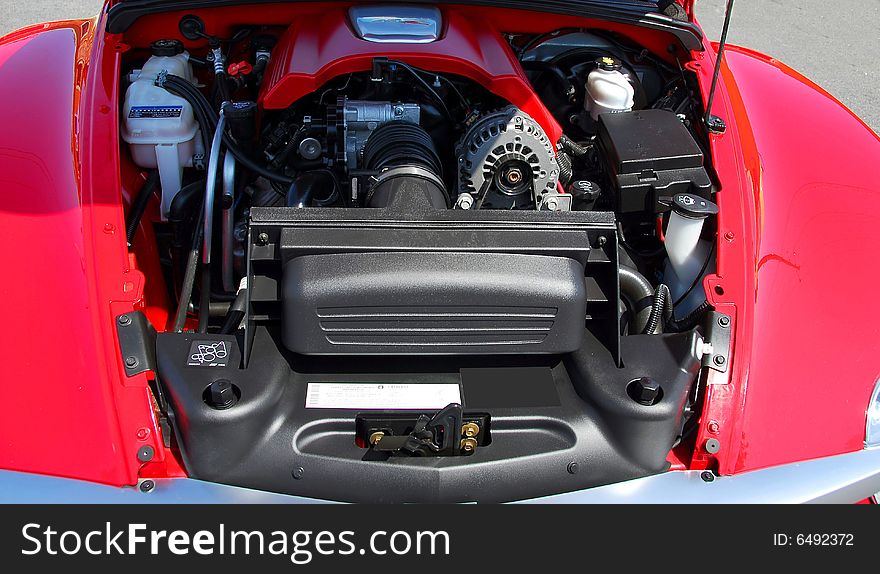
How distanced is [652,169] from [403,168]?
66cm

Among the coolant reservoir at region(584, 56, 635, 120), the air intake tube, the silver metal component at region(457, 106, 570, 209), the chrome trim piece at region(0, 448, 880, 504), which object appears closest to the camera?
the chrome trim piece at region(0, 448, 880, 504)

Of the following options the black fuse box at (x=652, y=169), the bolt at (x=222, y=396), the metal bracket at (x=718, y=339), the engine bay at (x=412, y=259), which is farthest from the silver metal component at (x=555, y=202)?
the bolt at (x=222, y=396)

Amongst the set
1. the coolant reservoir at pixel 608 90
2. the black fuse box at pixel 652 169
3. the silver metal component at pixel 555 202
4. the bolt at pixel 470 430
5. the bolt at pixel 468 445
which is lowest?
the bolt at pixel 468 445

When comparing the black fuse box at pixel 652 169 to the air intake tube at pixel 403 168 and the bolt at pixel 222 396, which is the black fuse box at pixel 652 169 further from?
the bolt at pixel 222 396

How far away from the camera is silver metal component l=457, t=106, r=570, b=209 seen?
2062mm

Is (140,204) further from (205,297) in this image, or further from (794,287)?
(794,287)

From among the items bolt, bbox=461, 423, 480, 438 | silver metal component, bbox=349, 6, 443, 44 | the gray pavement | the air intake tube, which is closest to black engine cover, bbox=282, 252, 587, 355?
bolt, bbox=461, 423, 480, 438

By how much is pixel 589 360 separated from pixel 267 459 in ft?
2.36

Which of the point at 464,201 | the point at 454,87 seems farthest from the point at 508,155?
the point at 454,87

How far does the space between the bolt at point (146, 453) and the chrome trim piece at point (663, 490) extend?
47mm

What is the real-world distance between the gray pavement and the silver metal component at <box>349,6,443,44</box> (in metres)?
3.11

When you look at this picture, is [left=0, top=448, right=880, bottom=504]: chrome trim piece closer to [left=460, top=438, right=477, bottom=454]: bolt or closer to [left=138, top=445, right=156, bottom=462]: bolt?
[left=138, top=445, right=156, bottom=462]: bolt

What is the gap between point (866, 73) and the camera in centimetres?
481

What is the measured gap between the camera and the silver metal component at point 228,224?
209 centimetres
